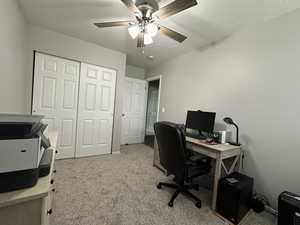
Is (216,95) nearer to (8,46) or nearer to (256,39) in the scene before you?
(256,39)

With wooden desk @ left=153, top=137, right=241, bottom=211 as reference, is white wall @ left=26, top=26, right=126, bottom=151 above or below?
above

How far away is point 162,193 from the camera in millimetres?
1958

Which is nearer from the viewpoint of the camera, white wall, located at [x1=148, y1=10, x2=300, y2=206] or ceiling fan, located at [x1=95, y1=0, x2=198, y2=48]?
ceiling fan, located at [x1=95, y1=0, x2=198, y2=48]

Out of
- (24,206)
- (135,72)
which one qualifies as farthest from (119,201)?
(135,72)

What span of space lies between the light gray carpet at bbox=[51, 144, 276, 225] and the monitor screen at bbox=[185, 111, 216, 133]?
99cm

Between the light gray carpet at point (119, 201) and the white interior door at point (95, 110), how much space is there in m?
0.61

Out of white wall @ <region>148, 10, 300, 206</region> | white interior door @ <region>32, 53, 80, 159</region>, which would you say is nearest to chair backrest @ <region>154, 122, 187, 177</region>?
white wall @ <region>148, 10, 300, 206</region>

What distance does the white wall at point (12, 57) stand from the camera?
155 cm

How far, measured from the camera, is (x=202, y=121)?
7.82 ft

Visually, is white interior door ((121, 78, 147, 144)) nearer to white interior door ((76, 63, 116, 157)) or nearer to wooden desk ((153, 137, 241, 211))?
white interior door ((76, 63, 116, 157))

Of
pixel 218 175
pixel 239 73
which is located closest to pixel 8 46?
pixel 218 175

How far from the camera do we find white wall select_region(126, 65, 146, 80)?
4.35 metres

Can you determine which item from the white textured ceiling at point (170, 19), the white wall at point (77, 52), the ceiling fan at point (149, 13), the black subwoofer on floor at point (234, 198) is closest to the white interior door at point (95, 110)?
the white wall at point (77, 52)

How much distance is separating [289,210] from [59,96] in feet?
11.9
